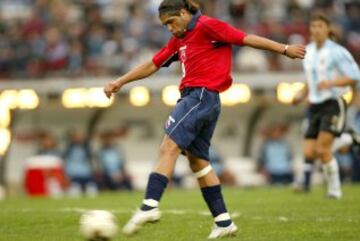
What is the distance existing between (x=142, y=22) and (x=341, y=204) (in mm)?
12445

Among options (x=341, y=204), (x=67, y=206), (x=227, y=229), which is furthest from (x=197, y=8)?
(x=67, y=206)

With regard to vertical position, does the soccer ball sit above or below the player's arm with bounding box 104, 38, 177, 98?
below

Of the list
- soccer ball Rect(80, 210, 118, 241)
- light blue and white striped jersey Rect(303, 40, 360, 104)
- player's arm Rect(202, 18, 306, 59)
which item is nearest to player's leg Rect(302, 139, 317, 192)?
light blue and white striped jersey Rect(303, 40, 360, 104)

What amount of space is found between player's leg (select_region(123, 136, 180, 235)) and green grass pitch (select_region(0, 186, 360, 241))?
60cm

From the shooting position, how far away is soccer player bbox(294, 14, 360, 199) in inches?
631

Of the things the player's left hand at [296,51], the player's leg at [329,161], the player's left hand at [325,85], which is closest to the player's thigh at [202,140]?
the player's left hand at [296,51]

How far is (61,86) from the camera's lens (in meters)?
23.8

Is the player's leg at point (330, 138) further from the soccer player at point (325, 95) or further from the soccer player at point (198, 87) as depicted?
the soccer player at point (198, 87)

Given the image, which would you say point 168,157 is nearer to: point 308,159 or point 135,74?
point 135,74

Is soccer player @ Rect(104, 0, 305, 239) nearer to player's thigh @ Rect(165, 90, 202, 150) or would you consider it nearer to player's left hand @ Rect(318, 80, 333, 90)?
player's thigh @ Rect(165, 90, 202, 150)

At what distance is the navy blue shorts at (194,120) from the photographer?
1059 cm

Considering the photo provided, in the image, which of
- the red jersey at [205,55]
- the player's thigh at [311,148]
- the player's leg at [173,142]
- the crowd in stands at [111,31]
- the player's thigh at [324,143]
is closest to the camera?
the player's leg at [173,142]

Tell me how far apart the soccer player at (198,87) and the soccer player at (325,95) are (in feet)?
16.9

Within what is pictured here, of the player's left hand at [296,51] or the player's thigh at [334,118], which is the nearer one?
the player's left hand at [296,51]
